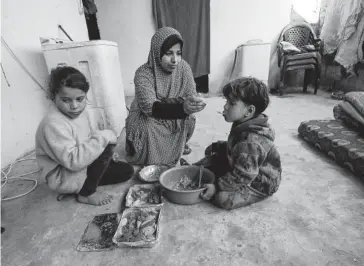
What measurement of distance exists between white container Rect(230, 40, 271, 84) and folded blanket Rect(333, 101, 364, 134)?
5.83 ft

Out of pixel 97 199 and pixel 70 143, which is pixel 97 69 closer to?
pixel 70 143

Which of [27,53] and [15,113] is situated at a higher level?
[27,53]

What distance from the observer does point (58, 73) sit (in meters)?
1.12

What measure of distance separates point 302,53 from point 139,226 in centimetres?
352

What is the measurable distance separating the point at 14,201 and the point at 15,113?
0.89 m

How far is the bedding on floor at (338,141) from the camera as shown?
144cm

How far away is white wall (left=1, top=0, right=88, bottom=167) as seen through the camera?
184 cm

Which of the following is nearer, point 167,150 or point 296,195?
point 296,195

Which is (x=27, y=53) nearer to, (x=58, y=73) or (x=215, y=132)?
(x=58, y=73)

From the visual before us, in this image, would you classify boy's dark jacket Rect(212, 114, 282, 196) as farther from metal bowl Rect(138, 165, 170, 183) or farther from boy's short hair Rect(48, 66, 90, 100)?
boy's short hair Rect(48, 66, 90, 100)

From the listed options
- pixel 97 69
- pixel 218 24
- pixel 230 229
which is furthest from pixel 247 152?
pixel 218 24

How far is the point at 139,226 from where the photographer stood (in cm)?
104

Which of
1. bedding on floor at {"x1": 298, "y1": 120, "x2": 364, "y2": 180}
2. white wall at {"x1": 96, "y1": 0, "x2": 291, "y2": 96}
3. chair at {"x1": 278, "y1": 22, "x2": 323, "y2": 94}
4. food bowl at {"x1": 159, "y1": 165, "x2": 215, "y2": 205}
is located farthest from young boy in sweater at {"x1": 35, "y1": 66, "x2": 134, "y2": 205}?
chair at {"x1": 278, "y1": 22, "x2": 323, "y2": 94}

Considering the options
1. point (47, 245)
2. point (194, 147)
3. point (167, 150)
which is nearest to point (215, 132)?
point (194, 147)
